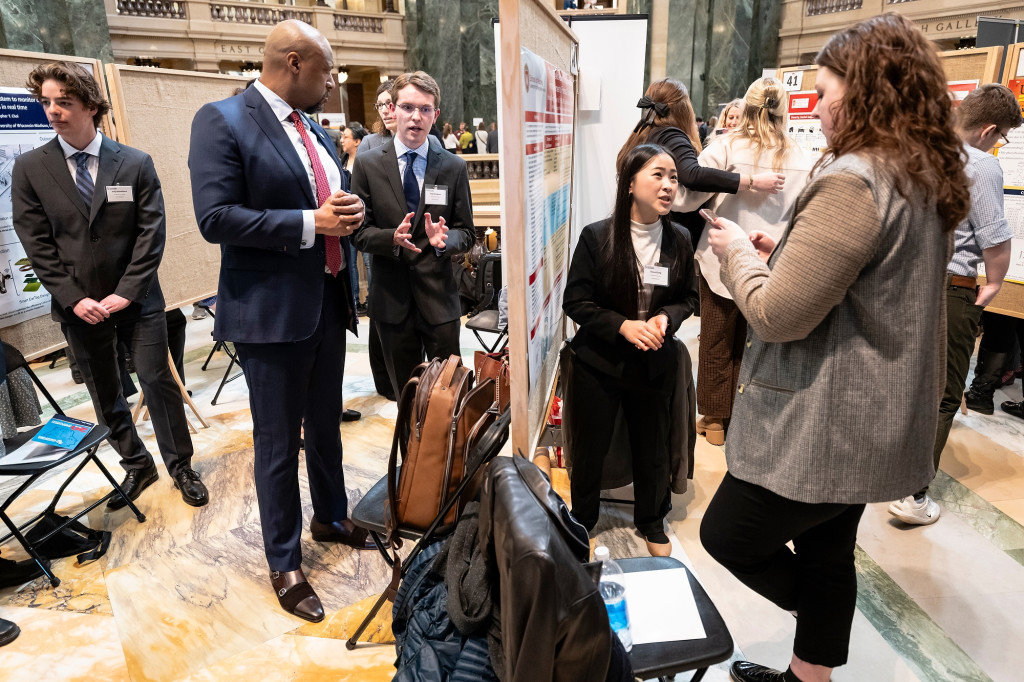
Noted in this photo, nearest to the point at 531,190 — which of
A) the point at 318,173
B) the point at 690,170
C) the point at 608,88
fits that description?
the point at 318,173

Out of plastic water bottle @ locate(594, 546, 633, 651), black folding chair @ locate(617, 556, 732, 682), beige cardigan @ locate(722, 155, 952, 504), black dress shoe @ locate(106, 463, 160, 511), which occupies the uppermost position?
Result: beige cardigan @ locate(722, 155, 952, 504)

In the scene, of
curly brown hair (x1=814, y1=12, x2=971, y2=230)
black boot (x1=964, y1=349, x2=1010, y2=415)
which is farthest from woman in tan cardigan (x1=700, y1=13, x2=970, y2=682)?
black boot (x1=964, y1=349, x2=1010, y2=415)

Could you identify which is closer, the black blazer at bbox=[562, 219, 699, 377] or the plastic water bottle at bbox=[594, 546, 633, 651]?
the plastic water bottle at bbox=[594, 546, 633, 651]

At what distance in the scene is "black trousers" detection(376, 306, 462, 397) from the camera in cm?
287

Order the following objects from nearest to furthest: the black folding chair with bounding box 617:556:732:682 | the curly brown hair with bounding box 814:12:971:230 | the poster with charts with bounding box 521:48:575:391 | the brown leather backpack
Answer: the curly brown hair with bounding box 814:12:971:230
the black folding chair with bounding box 617:556:732:682
the poster with charts with bounding box 521:48:575:391
the brown leather backpack

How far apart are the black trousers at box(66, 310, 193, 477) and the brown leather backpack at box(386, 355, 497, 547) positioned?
1.69 meters

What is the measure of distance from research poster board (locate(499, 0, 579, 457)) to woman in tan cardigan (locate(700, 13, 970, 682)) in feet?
1.62

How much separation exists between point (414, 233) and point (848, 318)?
191cm

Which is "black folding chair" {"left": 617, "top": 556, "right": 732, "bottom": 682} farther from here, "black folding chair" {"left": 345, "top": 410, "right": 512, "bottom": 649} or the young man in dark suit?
the young man in dark suit

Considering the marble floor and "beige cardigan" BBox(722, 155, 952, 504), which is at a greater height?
"beige cardigan" BBox(722, 155, 952, 504)

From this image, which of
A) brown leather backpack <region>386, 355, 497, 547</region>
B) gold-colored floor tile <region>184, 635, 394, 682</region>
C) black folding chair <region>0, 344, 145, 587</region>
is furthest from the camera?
black folding chair <region>0, 344, 145, 587</region>

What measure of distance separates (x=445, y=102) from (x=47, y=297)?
13196 mm

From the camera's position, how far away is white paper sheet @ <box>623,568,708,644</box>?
1.46m

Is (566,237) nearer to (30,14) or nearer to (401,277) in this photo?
(401,277)
